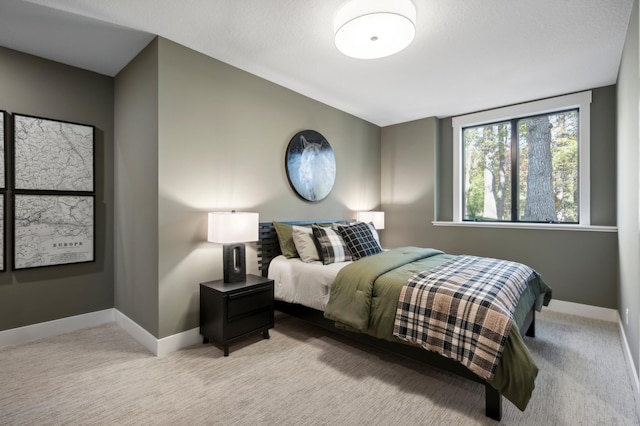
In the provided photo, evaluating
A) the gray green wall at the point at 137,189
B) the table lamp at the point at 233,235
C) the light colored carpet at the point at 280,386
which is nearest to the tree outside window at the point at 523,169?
the light colored carpet at the point at 280,386

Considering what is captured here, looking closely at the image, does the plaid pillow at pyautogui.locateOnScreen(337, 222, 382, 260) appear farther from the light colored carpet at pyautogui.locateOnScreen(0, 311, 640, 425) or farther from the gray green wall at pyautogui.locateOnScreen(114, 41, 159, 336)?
the gray green wall at pyautogui.locateOnScreen(114, 41, 159, 336)

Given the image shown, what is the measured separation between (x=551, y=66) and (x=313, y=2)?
2516 mm

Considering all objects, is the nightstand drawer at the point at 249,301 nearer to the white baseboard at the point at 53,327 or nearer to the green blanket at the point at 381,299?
the green blanket at the point at 381,299

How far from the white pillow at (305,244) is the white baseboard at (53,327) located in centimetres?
213

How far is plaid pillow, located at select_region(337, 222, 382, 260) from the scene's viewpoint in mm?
3197

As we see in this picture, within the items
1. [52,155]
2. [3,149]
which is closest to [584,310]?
[52,155]

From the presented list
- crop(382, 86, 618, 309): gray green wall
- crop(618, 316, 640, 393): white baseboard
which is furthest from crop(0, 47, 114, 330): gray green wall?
crop(618, 316, 640, 393): white baseboard

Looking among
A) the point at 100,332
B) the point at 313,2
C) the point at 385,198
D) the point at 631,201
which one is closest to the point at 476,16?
the point at 313,2

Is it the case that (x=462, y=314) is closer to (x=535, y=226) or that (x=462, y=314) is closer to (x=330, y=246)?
(x=330, y=246)

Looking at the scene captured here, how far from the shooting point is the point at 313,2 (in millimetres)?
2096

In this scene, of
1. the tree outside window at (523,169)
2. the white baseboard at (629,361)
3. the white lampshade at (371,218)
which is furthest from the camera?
the white lampshade at (371,218)

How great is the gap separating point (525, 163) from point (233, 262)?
3.99 meters

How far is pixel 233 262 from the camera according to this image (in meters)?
2.74

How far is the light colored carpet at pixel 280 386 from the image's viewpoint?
177 centimetres
